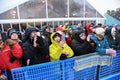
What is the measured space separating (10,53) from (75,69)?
1085mm

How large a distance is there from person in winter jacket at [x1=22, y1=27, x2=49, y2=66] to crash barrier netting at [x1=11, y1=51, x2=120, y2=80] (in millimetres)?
259

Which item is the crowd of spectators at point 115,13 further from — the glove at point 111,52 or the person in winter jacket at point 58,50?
the person in winter jacket at point 58,50

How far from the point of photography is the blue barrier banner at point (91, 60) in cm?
299

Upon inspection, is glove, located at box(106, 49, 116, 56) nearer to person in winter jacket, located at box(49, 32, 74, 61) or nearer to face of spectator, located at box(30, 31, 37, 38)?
person in winter jacket, located at box(49, 32, 74, 61)

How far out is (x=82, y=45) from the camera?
327cm

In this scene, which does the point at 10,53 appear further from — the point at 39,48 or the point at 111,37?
the point at 111,37

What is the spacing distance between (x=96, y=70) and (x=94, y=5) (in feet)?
38.3

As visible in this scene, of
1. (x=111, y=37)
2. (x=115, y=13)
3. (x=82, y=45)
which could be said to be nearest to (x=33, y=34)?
(x=82, y=45)

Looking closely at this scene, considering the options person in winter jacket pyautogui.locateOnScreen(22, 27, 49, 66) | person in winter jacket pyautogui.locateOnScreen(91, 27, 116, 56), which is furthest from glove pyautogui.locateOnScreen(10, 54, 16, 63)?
person in winter jacket pyautogui.locateOnScreen(91, 27, 116, 56)

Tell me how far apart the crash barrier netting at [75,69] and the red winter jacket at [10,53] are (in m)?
0.23

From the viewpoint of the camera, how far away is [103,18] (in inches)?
588

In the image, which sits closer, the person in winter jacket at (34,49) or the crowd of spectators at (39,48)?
the crowd of spectators at (39,48)

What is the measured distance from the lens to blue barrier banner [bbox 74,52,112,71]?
2.99 m

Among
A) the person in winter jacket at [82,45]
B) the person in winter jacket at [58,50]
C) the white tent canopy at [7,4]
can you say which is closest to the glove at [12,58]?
the person in winter jacket at [58,50]
